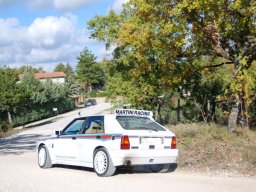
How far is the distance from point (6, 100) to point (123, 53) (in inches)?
1241

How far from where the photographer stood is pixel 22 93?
5484cm

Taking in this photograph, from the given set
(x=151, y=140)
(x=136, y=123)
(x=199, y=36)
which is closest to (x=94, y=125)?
(x=136, y=123)

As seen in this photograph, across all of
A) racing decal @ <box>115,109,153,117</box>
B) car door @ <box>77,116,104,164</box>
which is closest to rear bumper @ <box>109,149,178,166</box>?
car door @ <box>77,116,104,164</box>

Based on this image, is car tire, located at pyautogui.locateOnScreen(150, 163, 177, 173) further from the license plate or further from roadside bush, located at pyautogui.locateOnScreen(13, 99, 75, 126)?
roadside bush, located at pyautogui.locateOnScreen(13, 99, 75, 126)

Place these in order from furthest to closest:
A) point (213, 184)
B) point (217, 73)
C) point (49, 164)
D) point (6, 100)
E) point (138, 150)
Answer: point (6, 100)
point (217, 73)
point (49, 164)
point (138, 150)
point (213, 184)

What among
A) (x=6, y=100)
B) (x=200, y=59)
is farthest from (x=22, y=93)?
(x=200, y=59)

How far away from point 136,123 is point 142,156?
97 centimetres

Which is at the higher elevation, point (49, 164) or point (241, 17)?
point (241, 17)

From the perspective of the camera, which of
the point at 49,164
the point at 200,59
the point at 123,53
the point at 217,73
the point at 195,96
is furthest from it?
the point at 123,53

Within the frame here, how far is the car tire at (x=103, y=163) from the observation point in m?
10.6

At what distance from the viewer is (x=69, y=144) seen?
12102 millimetres

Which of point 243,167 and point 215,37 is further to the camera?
point 215,37

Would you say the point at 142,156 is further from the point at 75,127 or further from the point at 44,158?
the point at 44,158

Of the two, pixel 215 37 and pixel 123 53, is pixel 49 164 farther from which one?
pixel 123 53
